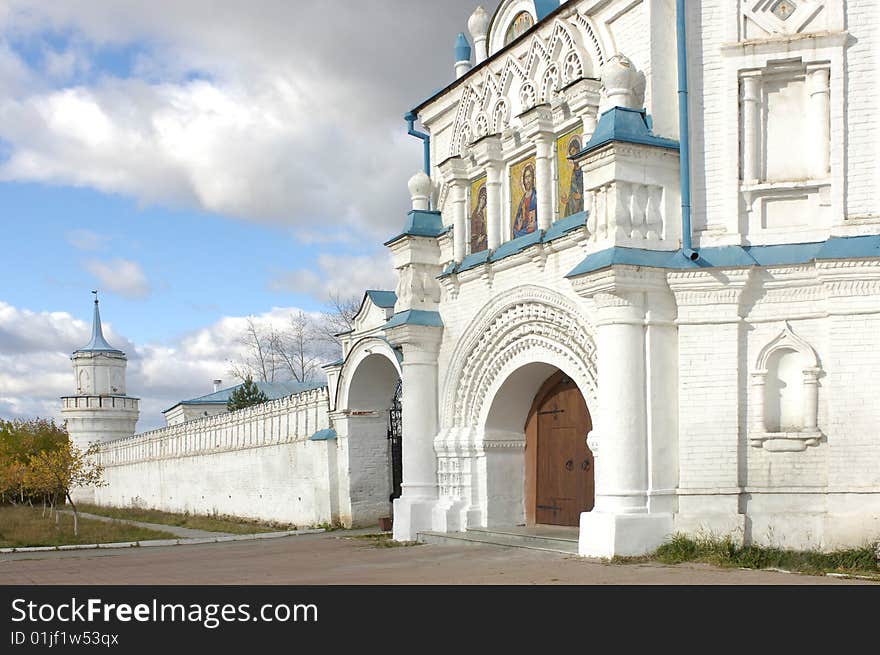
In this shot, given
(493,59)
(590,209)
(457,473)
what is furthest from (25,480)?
(590,209)

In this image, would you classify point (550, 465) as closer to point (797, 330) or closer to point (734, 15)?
point (797, 330)

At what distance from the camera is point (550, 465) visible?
51.3 feet

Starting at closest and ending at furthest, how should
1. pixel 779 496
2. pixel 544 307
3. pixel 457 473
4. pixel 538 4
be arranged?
pixel 779 496
pixel 544 307
pixel 538 4
pixel 457 473

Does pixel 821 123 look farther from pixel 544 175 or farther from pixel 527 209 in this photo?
pixel 527 209

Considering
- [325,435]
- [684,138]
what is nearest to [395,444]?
[325,435]

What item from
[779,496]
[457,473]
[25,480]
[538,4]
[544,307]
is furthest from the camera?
[25,480]

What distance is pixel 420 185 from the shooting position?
1711 cm

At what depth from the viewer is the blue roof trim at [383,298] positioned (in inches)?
758

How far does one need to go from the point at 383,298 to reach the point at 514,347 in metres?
5.03

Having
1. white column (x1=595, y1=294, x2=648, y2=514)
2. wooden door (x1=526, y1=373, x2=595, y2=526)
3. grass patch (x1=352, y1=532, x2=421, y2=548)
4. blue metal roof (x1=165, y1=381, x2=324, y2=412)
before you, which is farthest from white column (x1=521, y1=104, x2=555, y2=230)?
blue metal roof (x1=165, y1=381, x2=324, y2=412)

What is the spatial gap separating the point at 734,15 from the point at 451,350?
6546 mm

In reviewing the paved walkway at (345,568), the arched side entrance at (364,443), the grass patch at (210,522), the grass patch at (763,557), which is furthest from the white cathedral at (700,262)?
the grass patch at (210,522)

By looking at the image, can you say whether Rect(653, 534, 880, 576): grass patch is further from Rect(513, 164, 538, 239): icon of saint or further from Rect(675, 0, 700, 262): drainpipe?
Rect(513, 164, 538, 239): icon of saint

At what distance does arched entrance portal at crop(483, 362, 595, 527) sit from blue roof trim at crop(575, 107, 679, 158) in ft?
12.7
